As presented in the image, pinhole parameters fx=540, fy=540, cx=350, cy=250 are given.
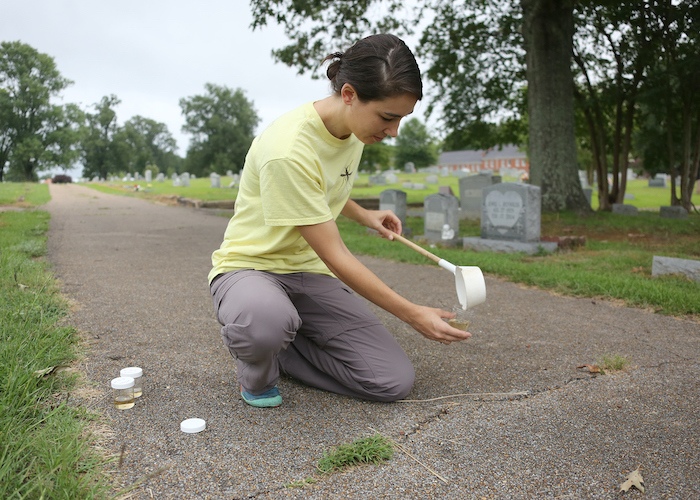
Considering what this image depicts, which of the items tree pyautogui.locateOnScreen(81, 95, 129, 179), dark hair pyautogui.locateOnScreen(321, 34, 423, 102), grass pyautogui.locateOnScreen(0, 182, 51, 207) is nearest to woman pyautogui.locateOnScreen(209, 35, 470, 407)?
dark hair pyautogui.locateOnScreen(321, 34, 423, 102)

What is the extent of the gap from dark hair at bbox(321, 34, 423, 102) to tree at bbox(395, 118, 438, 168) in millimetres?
54093

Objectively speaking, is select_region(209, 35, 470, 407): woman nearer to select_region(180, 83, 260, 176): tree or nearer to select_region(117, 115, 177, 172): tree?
select_region(180, 83, 260, 176): tree

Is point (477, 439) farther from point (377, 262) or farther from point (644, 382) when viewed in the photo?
point (377, 262)

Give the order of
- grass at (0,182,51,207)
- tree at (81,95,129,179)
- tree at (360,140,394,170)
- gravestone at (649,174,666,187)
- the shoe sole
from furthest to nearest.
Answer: tree at (81,95,129,179)
tree at (360,140,394,170)
gravestone at (649,174,666,187)
grass at (0,182,51,207)
the shoe sole

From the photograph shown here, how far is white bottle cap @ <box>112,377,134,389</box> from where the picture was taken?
233 centimetres

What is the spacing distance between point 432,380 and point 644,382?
1.06 m

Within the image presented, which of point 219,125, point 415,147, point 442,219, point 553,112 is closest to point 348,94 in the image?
point 442,219

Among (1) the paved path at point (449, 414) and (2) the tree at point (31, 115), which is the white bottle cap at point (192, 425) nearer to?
(1) the paved path at point (449, 414)

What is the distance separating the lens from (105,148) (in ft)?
233

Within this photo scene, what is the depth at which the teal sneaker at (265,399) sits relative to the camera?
241cm

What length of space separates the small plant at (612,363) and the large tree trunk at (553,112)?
30.9 feet

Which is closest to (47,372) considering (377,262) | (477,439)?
(477,439)

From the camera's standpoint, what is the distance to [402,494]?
174 centimetres

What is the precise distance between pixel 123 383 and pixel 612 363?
2.48 meters
